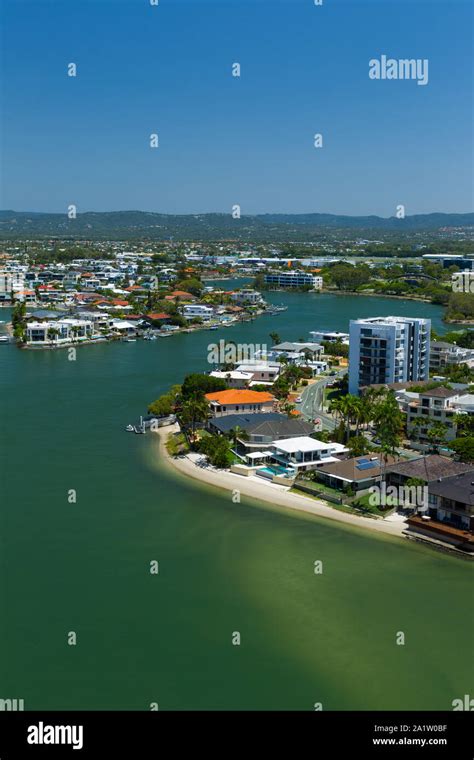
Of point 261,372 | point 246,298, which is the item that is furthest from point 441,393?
point 246,298

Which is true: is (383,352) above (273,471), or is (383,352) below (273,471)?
above

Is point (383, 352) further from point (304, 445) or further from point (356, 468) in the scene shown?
point (356, 468)

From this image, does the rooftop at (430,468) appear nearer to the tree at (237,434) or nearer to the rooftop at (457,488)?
the rooftop at (457,488)

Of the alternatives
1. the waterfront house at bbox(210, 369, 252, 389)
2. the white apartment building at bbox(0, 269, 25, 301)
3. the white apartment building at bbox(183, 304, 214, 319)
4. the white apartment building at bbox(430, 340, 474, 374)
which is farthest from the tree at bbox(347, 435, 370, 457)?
the white apartment building at bbox(0, 269, 25, 301)

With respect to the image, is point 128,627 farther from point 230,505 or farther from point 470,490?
point 470,490

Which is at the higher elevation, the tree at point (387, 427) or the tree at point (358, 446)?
the tree at point (387, 427)

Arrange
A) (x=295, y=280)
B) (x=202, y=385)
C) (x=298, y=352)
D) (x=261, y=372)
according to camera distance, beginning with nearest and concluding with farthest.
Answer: (x=202, y=385)
(x=261, y=372)
(x=298, y=352)
(x=295, y=280)

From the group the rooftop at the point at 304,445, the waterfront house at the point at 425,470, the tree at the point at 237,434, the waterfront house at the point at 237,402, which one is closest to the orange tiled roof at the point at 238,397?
the waterfront house at the point at 237,402
